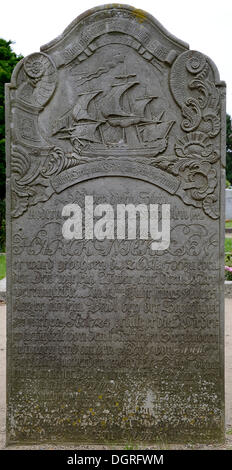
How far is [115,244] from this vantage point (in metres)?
4.58

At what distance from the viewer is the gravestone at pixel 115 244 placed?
14.9 ft

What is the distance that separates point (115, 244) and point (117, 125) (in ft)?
3.31

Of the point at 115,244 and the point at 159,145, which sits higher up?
the point at 159,145

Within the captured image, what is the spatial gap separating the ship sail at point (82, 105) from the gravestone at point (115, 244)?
0.03 ft

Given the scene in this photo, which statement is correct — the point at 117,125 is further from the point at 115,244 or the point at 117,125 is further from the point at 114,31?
the point at 115,244

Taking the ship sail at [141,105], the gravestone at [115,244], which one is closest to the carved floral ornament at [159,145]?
the gravestone at [115,244]

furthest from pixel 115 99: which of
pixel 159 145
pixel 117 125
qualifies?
pixel 159 145

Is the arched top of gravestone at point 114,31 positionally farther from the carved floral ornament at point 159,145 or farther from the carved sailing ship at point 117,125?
the carved sailing ship at point 117,125

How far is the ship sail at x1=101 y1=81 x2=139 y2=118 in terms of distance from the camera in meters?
4.54

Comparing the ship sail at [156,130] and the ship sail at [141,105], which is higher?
the ship sail at [141,105]

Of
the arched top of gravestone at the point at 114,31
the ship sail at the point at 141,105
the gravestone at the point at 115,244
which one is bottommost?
the gravestone at the point at 115,244

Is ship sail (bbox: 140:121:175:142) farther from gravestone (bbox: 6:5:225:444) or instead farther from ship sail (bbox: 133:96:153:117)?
ship sail (bbox: 133:96:153:117)

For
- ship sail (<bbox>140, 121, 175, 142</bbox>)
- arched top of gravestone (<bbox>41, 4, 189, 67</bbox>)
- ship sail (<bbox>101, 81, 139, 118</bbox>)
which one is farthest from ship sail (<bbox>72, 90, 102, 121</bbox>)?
ship sail (<bbox>140, 121, 175, 142</bbox>)

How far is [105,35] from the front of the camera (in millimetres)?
4543
